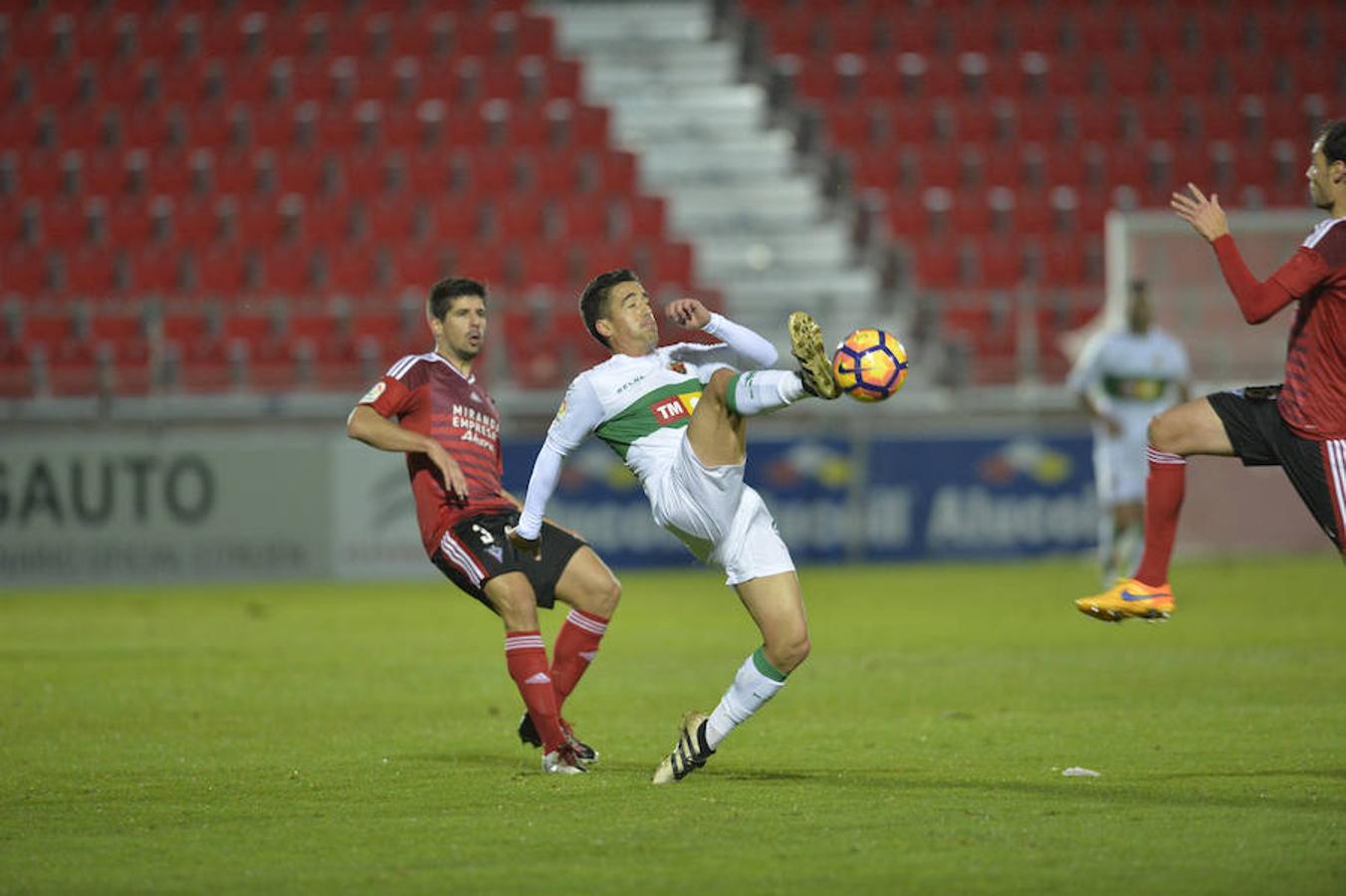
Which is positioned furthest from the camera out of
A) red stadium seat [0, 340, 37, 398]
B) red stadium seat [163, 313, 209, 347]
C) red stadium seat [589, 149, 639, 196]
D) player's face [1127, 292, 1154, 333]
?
red stadium seat [589, 149, 639, 196]

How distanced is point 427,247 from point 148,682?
37.8ft

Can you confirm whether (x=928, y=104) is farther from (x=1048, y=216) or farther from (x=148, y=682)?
(x=148, y=682)

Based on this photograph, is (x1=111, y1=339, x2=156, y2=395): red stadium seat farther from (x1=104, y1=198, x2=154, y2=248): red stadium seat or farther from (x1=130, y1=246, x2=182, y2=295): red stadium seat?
(x1=104, y1=198, x2=154, y2=248): red stadium seat

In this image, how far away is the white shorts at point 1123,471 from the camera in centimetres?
1570

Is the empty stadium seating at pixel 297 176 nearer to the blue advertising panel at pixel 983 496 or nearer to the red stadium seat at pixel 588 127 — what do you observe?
the red stadium seat at pixel 588 127

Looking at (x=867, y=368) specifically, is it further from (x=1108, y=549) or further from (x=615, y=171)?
(x=615, y=171)

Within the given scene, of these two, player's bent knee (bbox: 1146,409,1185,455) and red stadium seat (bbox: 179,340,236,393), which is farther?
red stadium seat (bbox: 179,340,236,393)

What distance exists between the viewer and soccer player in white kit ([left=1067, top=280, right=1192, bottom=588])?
15.5 m

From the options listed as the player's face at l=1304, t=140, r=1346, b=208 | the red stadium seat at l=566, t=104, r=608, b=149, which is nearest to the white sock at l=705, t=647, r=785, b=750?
the player's face at l=1304, t=140, r=1346, b=208

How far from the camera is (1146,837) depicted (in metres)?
6.34

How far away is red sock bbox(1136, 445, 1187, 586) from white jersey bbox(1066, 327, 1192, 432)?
7682 mm

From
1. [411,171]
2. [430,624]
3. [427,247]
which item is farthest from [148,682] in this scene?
[411,171]

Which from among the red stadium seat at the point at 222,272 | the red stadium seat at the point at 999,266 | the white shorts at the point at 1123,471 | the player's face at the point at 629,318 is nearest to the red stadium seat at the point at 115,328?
the red stadium seat at the point at 222,272

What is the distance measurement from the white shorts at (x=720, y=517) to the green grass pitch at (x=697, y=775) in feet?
2.86
